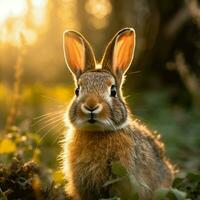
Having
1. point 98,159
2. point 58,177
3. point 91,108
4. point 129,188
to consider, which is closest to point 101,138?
point 98,159

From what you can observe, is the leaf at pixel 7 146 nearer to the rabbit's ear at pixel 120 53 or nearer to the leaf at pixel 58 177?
the leaf at pixel 58 177

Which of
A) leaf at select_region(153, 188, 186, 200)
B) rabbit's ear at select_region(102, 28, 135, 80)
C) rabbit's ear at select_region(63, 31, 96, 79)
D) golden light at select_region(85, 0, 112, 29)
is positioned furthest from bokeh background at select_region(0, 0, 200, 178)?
leaf at select_region(153, 188, 186, 200)

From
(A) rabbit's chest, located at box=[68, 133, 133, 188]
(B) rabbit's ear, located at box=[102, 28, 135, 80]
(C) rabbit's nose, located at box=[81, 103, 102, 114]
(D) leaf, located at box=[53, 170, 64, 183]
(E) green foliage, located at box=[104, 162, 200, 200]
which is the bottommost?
(E) green foliage, located at box=[104, 162, 200, 200]

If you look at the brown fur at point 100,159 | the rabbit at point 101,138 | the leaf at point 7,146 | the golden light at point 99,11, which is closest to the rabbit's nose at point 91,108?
the rabbit at point 101,138

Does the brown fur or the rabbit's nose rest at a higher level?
the rabbit's nose

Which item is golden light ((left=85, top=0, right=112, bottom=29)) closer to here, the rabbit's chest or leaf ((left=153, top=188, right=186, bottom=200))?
the rabbit's chest

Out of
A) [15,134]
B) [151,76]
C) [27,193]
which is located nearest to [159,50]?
[151,76]

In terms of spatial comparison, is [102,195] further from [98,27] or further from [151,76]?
[98,27]
